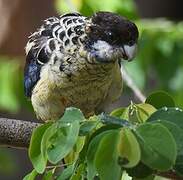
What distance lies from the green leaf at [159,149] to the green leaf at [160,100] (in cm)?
32

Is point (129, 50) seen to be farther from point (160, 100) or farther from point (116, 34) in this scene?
point (160, 100)

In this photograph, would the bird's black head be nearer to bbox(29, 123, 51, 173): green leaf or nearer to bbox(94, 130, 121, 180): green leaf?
bbox(29, 123, 51, 173): green leaf

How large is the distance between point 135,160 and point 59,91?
1051 millimetres

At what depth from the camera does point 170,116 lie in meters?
1.30

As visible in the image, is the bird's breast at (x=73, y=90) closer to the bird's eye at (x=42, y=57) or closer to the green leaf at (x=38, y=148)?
the bird's eye at (x=42, y=57)

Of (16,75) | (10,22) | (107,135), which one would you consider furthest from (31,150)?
(10,22)

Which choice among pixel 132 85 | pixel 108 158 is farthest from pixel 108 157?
pixel 132 85

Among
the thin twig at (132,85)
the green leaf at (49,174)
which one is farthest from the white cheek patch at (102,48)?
the green leaf at (49,174)

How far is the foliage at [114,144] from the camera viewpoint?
1161mm

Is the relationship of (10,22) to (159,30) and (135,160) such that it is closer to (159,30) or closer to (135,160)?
(159,30)

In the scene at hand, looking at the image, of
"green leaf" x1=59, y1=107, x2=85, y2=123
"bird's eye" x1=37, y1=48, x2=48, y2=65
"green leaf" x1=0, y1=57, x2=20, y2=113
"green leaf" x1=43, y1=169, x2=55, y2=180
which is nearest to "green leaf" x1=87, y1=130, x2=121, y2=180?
"green leaf" x1=59, y1=107, x2=85, y2=123

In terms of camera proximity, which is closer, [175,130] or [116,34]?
[175,130]

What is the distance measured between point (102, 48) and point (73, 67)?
0.20 meters

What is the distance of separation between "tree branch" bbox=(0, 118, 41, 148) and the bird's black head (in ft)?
1.06
